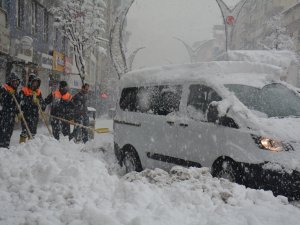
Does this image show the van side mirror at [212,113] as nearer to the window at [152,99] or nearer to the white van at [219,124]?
the white van at [219,124]

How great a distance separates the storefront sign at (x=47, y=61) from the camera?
20.2 m

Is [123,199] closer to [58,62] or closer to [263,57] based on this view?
[263,57]

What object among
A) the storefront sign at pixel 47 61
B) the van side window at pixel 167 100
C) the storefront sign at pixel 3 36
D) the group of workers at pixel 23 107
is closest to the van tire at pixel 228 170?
the van side window at pixel 167 100

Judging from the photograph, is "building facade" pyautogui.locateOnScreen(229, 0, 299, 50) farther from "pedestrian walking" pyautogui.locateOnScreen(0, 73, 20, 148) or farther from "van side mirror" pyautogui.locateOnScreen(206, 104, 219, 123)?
"van side mirror" pyautogui.locateOnScreen(206, 104, 219, 123)

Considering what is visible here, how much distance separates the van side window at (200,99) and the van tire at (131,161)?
159 centimetres

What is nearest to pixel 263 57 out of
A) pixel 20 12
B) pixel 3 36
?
pixel 3 36

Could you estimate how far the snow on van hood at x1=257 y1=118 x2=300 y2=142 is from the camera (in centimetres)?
517

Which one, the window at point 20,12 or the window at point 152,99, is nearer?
the window at point 152,99

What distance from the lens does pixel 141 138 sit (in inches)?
288

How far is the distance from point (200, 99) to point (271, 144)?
56.0 inches

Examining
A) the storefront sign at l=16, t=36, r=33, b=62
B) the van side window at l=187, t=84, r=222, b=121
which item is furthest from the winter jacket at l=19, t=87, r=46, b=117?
the storefront sign at l=16, t=36, r=33, b=62

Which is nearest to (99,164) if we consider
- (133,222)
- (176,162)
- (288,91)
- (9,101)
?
(176,162)

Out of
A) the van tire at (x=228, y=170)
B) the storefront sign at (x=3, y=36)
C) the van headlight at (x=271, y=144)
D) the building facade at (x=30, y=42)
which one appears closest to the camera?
the van headlight at (x=271, y=144)

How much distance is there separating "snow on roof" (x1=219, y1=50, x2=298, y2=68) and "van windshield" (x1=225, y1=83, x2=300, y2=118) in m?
1.81
